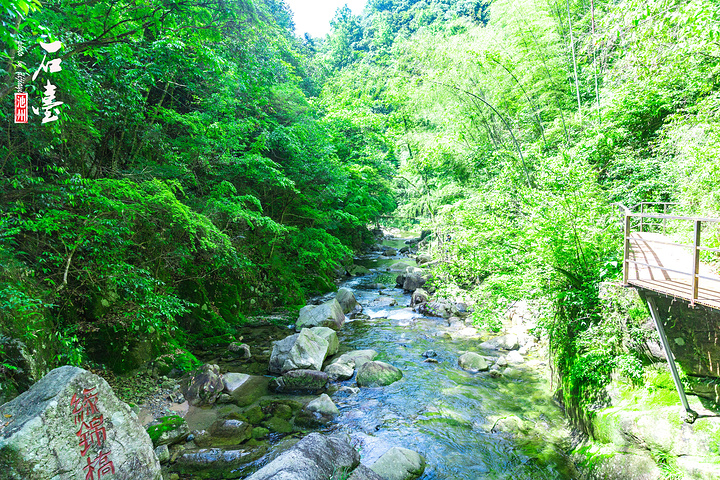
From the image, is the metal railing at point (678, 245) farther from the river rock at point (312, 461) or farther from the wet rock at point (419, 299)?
the wet rock at point (419, 299)

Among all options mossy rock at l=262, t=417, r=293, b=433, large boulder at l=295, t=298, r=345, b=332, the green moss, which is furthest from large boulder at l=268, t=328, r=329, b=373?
the green moss

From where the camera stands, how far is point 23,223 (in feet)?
13.4

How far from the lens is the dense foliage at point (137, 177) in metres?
4.34

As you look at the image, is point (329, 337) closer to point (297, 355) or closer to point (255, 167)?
point (297, 355)

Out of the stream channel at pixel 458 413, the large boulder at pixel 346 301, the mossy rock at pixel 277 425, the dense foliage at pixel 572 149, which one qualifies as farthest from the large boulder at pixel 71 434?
the large boulder at pixel 346 301

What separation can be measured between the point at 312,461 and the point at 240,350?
5.32 meters

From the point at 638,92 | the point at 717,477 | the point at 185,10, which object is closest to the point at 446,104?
the point at 638,92

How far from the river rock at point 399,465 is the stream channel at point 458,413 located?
0.56ft

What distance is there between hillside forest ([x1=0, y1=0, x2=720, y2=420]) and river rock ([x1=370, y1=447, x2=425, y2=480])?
9.16 ft

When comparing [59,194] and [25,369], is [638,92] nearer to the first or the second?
[59,194]

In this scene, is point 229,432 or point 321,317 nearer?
point 229,432

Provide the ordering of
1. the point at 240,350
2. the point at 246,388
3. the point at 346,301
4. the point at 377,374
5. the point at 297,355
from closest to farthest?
the point at 246,388
the point at 377,374
the point at 297,355
the point at 240,350
the point at 346,301

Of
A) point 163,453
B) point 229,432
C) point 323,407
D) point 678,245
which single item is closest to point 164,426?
→ point 163,453

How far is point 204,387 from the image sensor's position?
6.39 metres
